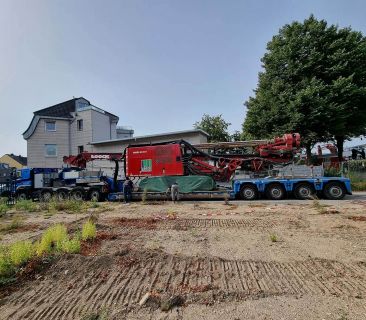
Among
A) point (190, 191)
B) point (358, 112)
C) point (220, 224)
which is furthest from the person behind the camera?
point (358, 112)

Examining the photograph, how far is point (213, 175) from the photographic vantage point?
19.7 meters

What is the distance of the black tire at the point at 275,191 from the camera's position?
18141 mm

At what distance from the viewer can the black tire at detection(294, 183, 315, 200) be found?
700 inches

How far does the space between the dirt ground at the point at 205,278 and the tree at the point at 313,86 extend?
17146mm

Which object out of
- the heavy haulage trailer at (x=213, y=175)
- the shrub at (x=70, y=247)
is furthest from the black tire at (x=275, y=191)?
the shrub at (x=70, y=247)

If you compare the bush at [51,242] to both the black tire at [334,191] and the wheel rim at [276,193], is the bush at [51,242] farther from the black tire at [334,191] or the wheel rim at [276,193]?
the black tire at [334,191]

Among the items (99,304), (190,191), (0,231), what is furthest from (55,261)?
(190,191)

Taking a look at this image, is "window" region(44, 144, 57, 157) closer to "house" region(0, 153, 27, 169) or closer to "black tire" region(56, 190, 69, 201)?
"black tire" region(56, 190, 69, 201)

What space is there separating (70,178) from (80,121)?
60.4 ft

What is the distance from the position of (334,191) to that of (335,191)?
0.05m

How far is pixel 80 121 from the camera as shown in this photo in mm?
38656

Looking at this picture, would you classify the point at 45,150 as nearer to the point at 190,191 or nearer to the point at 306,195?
the point at 190,191

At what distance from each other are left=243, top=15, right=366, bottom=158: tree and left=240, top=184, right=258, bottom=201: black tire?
27.5 ft

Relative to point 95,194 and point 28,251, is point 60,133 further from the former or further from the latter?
point 28,251
